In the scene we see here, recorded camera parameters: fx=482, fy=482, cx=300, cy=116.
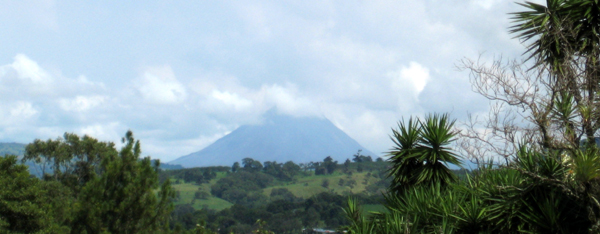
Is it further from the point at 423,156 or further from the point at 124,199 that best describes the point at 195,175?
the point at 423,156

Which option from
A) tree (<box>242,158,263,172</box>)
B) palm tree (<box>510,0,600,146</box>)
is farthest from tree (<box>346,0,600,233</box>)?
tree (<box>242,158,263,172</box>)

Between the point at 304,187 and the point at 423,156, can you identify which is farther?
the point at 304,187

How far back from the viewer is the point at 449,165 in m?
10.6

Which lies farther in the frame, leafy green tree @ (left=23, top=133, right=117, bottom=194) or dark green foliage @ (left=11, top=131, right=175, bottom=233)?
leafy green tree @ (left=23, top=133, right=117, bottom=194)

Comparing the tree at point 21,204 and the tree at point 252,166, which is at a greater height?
the tree at point 252,166

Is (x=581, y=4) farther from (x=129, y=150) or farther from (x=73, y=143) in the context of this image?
(x=73, y=143)

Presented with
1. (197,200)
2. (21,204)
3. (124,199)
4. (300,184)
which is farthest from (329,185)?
(21,204)

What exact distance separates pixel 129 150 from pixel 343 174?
4427 inches

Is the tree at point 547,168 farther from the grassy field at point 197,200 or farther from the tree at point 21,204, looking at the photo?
the grassy field at point 197,200

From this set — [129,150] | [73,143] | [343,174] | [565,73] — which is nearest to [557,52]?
[565,73]

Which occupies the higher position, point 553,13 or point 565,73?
point 553,13

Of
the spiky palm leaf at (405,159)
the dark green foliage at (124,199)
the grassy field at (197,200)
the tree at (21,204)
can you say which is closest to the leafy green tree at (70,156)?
the dark green foliage at (124,199)

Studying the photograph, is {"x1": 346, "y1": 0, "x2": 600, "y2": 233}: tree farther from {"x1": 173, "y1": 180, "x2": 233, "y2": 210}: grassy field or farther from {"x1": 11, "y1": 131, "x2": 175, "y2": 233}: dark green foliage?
{"x1": 173, "y1": 180, "x2": 233, "y2": 210}: grassy field

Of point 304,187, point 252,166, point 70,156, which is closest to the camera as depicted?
point 70,156
